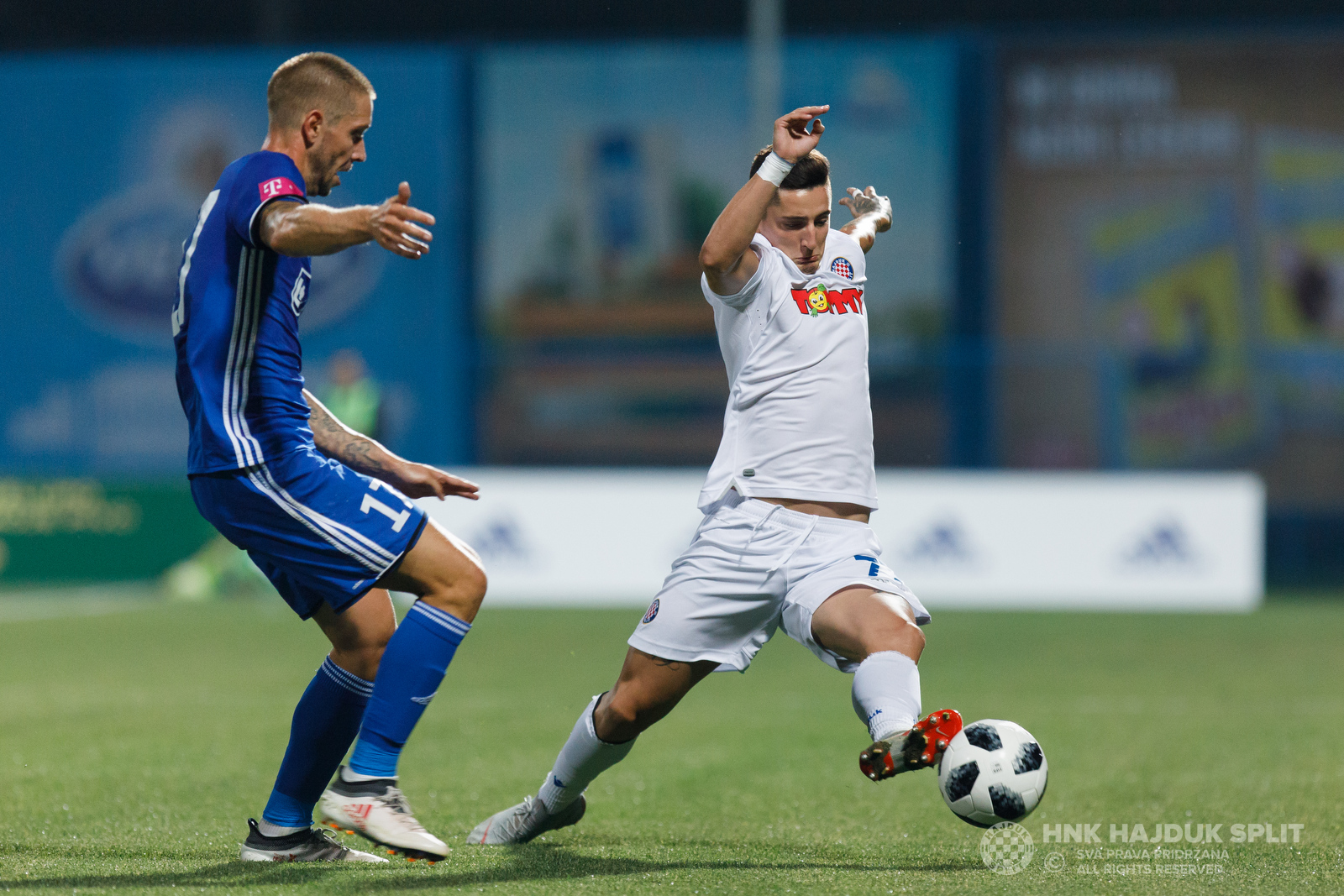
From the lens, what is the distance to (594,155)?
21969 mm

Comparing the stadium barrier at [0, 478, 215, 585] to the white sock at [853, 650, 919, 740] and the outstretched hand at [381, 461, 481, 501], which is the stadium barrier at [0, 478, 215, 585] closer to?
the outstretched hand at [381, 461, 481, 501]

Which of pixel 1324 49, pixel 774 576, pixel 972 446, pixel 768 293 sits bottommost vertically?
pixel 972 446

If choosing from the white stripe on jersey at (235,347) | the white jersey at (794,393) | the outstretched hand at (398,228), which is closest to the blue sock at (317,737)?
the white stripe on jersey at (235,347)

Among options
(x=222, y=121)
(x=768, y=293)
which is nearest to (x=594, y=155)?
(x=222, y=121)

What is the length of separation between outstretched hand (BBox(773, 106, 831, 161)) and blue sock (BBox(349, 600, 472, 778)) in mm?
1474

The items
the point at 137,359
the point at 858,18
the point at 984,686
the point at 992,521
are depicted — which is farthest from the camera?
the point at 858,18

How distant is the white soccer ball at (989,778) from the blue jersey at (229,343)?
5.95 ft

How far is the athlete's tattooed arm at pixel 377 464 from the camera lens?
4.48 meters

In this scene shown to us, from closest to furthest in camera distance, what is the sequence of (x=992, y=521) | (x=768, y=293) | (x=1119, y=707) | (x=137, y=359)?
(x=768, y=293) < (x=1119, y=707) < (x=992, y=521) < (x=137, y=359)

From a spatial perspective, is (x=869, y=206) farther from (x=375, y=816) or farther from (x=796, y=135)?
(x=375, y=816)

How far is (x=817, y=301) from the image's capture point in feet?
15.2

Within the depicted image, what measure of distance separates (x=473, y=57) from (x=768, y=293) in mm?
18352

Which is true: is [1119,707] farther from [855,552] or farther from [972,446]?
[972,446]
